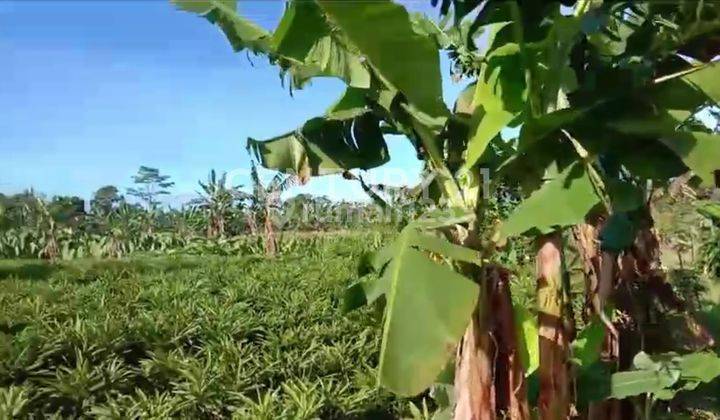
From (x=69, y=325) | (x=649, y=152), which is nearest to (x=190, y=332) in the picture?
(x=69, y=325)

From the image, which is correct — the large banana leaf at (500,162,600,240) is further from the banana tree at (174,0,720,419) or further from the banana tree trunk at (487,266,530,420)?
the banana tree trunk at (487,266,530,420)

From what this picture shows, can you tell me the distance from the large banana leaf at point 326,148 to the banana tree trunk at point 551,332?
0.72 meters

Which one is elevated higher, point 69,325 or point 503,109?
point 503,109

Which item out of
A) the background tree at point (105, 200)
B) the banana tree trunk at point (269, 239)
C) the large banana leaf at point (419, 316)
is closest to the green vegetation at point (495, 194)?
the large banana leaf at point (419, 316)

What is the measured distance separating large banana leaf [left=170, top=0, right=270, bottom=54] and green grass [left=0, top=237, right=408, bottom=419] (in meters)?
2.12

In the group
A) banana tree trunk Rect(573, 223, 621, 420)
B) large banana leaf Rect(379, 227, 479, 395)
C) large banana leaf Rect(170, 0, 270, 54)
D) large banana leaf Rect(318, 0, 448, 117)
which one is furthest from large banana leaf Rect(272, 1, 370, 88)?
banana tree trunk Rect(573, 223, 621, 420)

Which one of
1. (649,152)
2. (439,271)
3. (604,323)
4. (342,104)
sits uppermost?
(342,104)

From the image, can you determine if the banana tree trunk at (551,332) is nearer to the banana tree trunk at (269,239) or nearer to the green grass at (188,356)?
the green grass at (188,356)

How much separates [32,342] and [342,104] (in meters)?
2.84

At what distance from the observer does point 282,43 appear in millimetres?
2234

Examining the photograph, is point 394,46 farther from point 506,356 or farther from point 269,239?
point 269,239

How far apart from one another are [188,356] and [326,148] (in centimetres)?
249

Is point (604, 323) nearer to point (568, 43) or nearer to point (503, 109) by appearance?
point (503, 109)

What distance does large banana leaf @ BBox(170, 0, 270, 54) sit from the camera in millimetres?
2590
